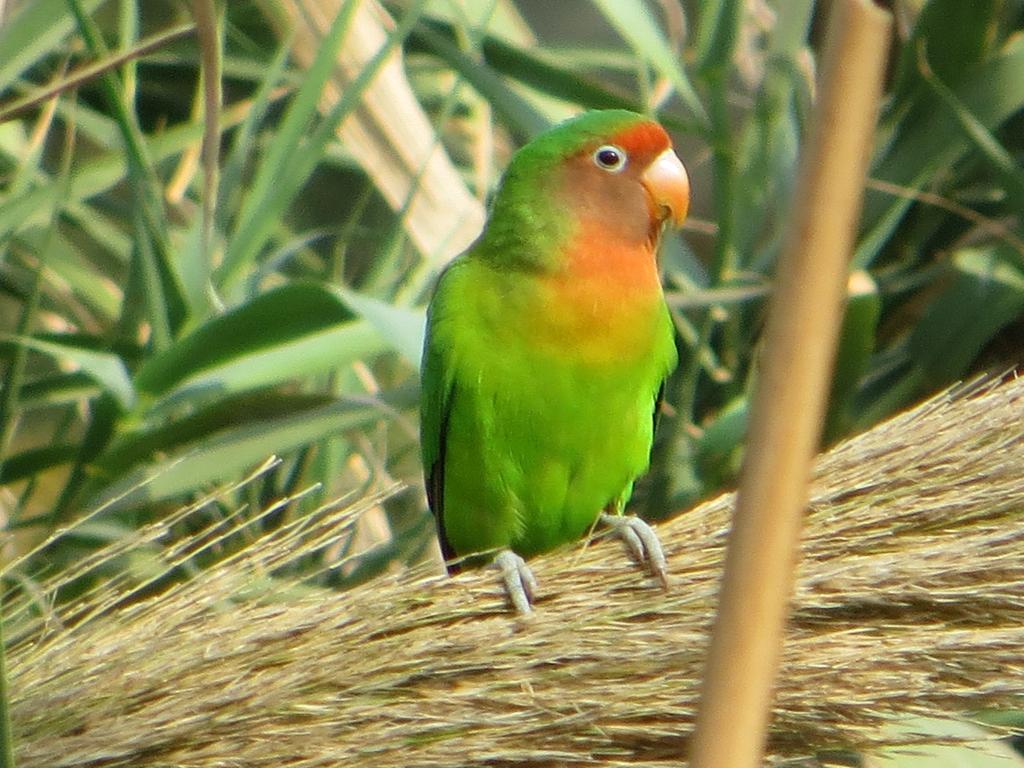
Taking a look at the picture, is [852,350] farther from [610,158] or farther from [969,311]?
[610,158]

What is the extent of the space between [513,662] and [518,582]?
0.13 m

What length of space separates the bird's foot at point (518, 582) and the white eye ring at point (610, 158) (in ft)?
3.03

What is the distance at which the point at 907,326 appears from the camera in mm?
3232

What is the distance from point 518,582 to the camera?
1621mm

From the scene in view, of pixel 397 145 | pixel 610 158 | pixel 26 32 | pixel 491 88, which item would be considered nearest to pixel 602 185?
pixel 610 158

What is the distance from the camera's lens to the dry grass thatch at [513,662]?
4.84 feet

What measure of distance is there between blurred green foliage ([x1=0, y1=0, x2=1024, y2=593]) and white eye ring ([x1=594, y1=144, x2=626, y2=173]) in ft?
1.00

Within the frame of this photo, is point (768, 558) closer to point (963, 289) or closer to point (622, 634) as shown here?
point (622, 634)

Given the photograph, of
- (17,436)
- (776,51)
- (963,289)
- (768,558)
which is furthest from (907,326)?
(768,558)

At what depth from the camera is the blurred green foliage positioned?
240 cm

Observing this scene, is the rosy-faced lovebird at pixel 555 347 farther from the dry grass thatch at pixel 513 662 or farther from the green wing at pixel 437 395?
the dry grass thatch at pixel 513 662

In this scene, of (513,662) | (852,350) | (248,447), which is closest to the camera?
(513,662)

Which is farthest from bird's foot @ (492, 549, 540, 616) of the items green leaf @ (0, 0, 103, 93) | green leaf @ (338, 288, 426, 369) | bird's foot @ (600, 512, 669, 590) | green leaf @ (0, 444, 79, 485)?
green leaf @ (0, 0, 103, 93)

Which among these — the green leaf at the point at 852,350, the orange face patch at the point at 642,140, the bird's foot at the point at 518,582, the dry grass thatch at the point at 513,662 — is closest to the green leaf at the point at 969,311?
the green leaf at the point at 852,350
